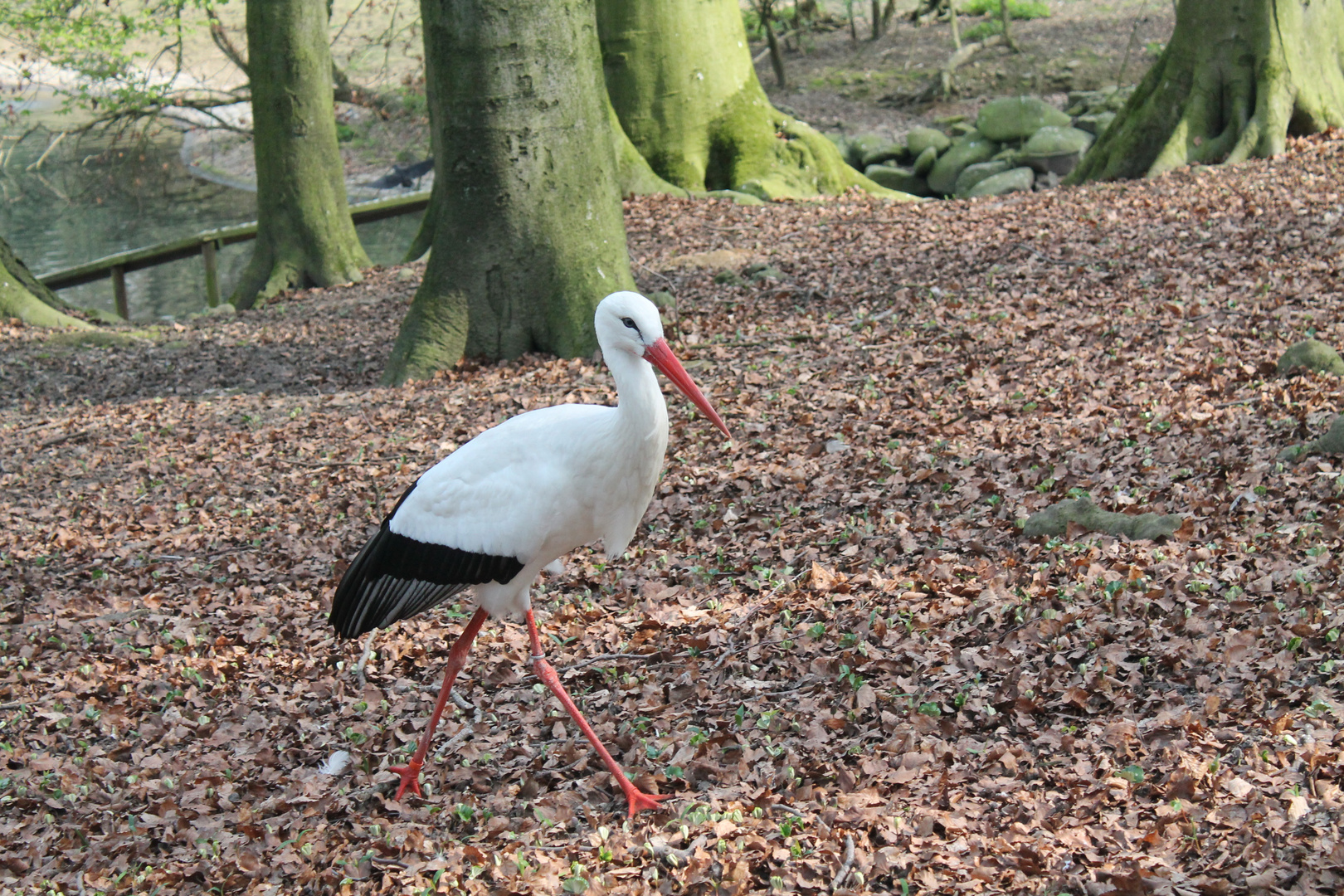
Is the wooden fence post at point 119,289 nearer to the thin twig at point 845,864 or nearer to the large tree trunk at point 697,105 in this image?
the large tree trunk at point 697,105

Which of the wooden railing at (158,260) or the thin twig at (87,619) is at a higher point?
the wooden railing at (158,260)

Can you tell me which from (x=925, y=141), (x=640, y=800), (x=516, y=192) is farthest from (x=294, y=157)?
(x=640, y=800)

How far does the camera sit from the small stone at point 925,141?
17.8 m

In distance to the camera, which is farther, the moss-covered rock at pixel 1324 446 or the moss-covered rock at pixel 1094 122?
the moss-covered rock at pixel 1094 122

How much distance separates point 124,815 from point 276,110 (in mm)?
10577

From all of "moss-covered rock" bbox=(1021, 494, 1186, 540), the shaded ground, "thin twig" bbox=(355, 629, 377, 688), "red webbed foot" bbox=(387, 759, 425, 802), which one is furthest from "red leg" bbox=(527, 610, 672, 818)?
the shaded ground

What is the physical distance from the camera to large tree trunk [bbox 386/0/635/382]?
25.5ft

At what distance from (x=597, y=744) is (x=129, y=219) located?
1004 inches

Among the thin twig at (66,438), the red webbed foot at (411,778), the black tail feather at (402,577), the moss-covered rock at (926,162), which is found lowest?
the red webbed foot at (411,778)

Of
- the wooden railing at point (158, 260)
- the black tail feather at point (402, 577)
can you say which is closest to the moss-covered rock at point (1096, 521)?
the black tail feather at point (402, 577)

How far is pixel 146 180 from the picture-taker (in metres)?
25.8

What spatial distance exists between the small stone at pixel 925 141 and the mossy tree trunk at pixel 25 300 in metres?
12.5

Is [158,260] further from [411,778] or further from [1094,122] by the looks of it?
[1094,122]

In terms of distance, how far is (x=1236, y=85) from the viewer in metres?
10.6
